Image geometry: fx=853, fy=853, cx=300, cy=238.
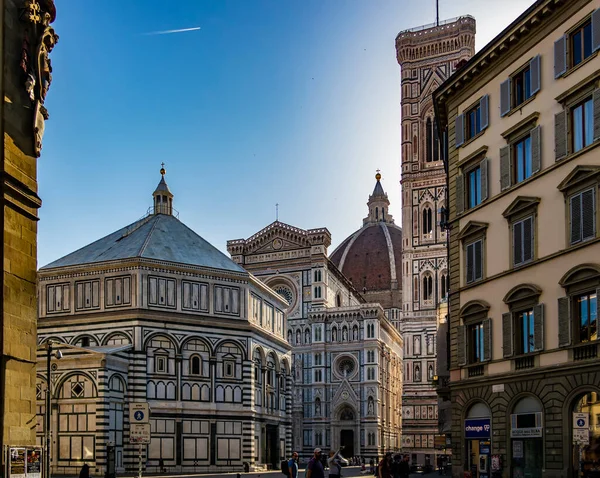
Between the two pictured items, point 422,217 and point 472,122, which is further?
point 422,217

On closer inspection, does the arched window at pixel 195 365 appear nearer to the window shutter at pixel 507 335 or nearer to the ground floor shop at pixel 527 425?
the ground floor shop at pixel 527 425

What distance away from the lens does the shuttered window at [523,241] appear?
2505cm

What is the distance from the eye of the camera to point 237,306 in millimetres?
56344

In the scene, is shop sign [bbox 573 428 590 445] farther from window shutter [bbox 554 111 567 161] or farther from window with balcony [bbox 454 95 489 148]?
window with balcony [bbox 454 95 489 148]

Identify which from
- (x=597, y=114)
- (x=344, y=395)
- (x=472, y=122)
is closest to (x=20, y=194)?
(x=597, y=114)

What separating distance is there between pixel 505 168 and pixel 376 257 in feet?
408

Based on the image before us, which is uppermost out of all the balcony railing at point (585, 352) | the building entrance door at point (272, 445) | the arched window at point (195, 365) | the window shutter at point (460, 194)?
the window shutter at point (460, 194)

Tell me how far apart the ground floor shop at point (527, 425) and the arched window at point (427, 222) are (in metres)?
64.3

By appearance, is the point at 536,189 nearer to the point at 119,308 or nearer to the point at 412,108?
the point at 119,308

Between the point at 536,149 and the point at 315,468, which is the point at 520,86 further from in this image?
the point at 315,468

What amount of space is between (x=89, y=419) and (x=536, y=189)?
1274 inches

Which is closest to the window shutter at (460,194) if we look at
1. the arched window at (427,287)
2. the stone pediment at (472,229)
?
the stone pediment at (472,229)

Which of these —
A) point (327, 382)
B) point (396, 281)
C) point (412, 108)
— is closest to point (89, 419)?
point (327, 382)

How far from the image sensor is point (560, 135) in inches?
930
